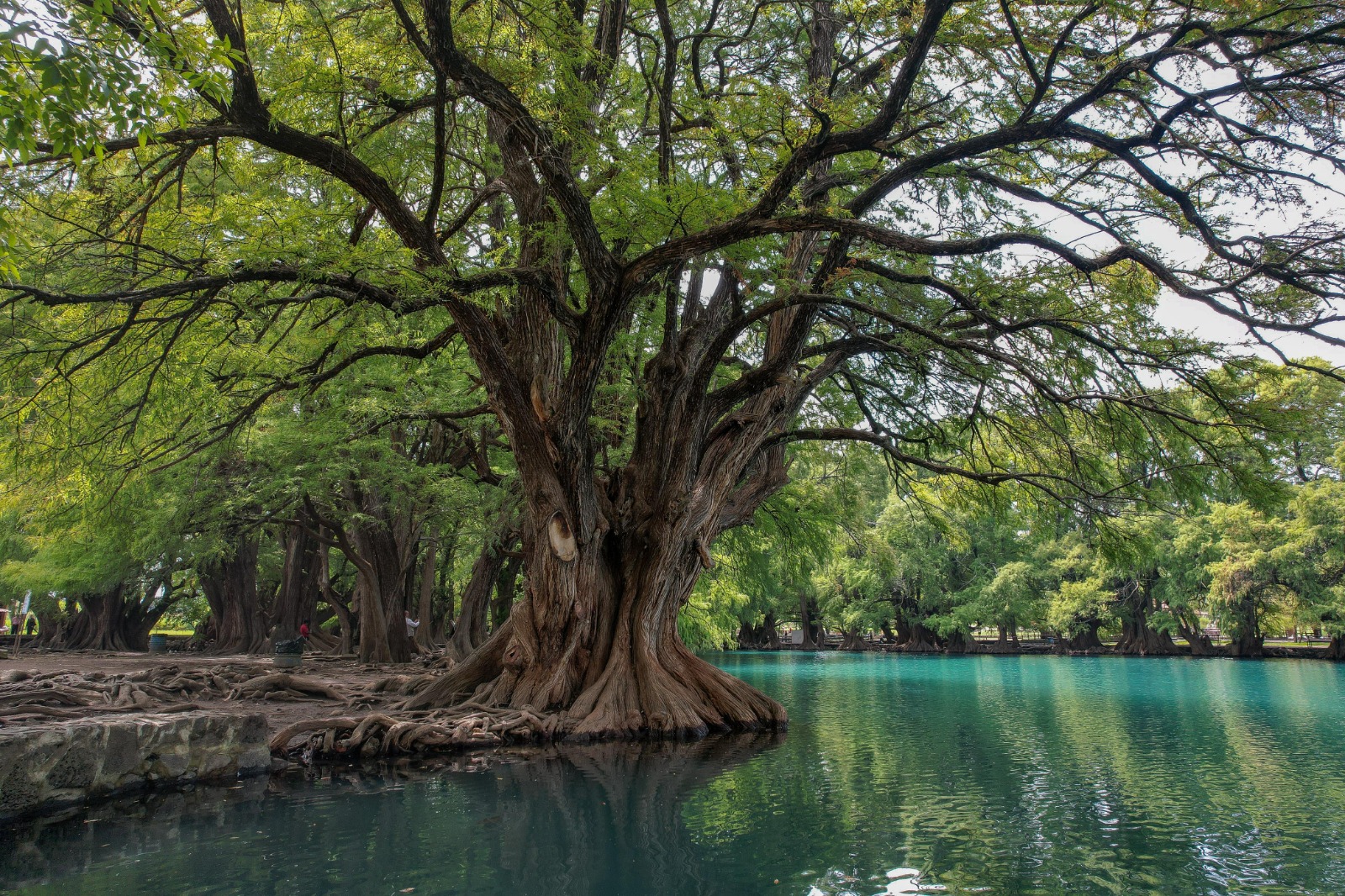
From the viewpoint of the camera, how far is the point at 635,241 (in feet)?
28.5

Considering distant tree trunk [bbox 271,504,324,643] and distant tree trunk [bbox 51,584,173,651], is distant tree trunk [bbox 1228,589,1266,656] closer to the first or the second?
distant tree trunk [bbox 271,504,324,643]

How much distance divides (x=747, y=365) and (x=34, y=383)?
10.3m

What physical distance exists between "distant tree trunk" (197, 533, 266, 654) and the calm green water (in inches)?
812

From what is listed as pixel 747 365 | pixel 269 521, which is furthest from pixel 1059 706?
pixel 269 521

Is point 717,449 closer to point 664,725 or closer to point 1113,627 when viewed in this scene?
point 664,725

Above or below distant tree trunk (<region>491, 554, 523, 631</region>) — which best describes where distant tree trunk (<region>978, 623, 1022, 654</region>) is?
below

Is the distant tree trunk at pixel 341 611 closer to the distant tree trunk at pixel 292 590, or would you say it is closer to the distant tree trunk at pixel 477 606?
the distant tree trunk at pixel 292 590

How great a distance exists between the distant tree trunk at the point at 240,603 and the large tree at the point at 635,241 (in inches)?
652

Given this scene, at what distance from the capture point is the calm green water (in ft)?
17.1

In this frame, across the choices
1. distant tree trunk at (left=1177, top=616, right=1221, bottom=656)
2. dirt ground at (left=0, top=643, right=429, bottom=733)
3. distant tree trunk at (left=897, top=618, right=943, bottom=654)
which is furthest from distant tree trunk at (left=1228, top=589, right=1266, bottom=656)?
dirt ground at (left=0, top=643, right=429, bottom=733)

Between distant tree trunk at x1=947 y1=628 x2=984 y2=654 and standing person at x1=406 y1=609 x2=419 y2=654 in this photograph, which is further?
distant tree trunk at x1=947 y1=628 x2=984 y2=654

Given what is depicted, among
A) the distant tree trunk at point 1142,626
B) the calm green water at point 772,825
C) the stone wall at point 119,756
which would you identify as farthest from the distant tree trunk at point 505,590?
the distant tree trunk at point 1142,626

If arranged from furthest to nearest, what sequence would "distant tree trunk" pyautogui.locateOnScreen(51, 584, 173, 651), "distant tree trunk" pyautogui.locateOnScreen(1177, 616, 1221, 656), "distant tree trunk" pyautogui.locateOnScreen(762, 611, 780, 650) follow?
"distant tree trunk" pyautogui.locateOnScreen(762, 611, 780, 650) < "distant tree trunk" pyautogui.locateOnScreen(1177, 616, 1221, 656) < "distant tree trunk" pyautogui.locateOnScreen(51, 584, 173, 651)

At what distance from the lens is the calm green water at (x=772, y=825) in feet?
17.1
